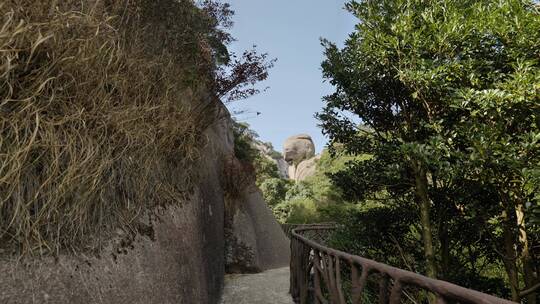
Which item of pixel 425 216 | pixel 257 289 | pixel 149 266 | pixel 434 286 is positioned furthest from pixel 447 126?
pixel 257 289

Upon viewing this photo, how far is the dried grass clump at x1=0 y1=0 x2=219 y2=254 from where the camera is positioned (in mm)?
2346

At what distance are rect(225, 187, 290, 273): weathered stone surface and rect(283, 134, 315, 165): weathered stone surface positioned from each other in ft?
153

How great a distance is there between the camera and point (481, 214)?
4.86 m

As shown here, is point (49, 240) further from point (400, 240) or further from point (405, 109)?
point (400, 240)

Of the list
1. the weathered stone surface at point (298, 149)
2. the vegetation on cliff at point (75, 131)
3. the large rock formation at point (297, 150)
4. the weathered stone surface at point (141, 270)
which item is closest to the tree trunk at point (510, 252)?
the weathered stone surface at point (141, 270)

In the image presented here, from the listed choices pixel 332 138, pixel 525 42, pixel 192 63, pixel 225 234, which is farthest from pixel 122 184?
pixel 225 234

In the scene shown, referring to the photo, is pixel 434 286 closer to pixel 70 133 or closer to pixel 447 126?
pixel 70 133

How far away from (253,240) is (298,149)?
50093mm

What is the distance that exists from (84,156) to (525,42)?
5.44m

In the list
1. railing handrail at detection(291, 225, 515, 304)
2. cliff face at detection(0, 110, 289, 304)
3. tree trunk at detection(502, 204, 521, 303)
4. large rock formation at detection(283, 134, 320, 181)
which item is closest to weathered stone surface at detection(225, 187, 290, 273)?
cliff face at detection(0, 110, 289, 304)

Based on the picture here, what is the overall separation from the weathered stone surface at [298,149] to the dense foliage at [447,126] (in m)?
52.2

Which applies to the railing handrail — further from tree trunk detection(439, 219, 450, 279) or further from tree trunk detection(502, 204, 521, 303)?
tree trunk detection(439, 219, 450, 279)

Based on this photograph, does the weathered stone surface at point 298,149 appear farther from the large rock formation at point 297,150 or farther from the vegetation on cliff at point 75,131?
the vegetation on cliff at point 75,131

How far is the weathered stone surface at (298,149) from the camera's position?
194 ft
